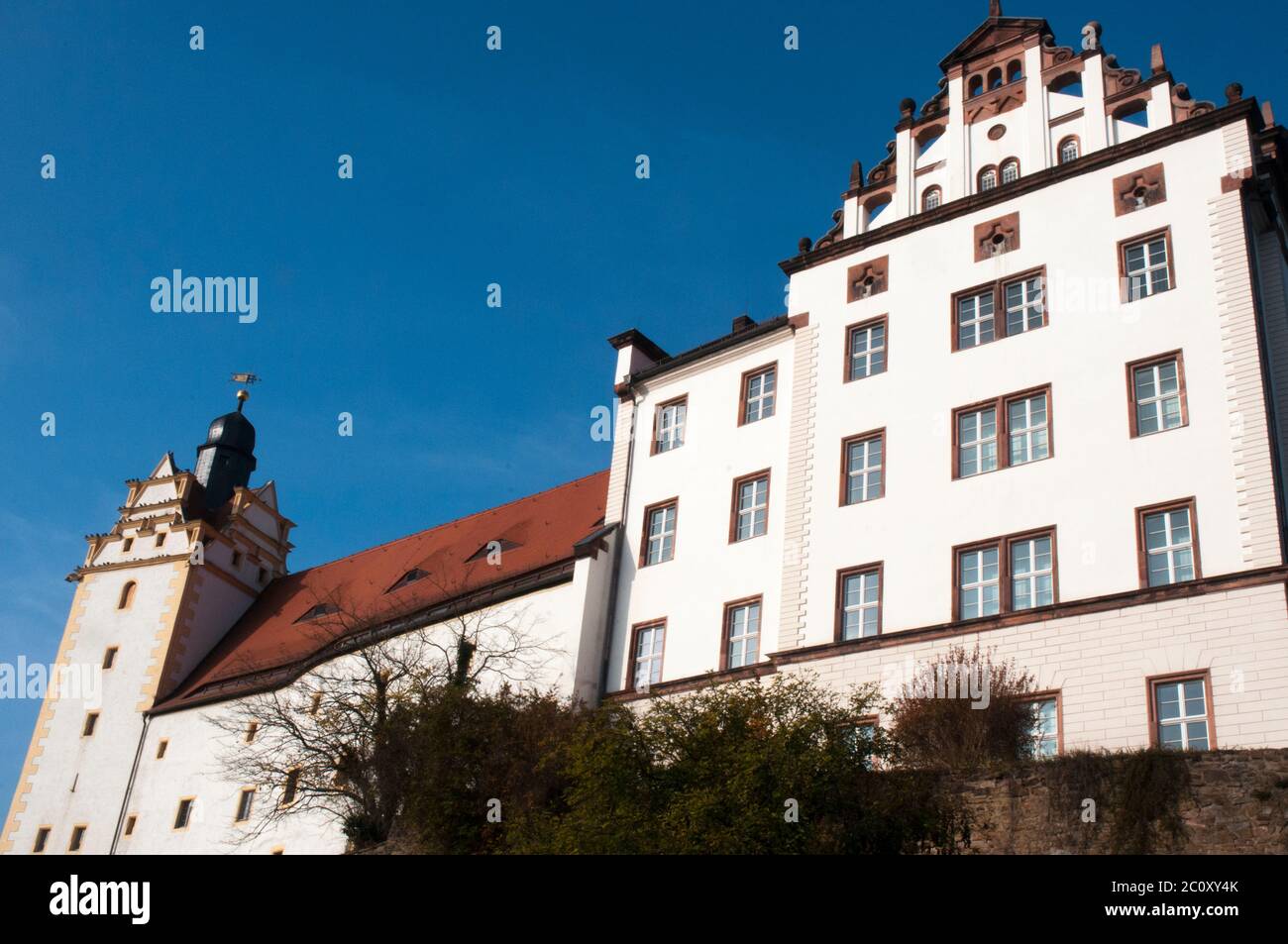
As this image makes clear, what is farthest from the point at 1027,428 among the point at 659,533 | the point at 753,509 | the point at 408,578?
the point at 408,578

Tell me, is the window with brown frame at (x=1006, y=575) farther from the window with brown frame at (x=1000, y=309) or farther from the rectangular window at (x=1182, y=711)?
the window with brown frame at (x=1000, y=309)

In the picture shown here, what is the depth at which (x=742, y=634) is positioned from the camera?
86.4ft

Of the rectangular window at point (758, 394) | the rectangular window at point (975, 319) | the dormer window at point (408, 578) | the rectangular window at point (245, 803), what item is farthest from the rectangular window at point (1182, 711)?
the rectangular window at point (245, 803)

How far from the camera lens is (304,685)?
3550cm

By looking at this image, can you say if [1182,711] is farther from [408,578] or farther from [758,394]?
[408,578]

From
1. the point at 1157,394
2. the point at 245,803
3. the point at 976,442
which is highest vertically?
the point at 1157,394

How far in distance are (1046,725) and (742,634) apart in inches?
275

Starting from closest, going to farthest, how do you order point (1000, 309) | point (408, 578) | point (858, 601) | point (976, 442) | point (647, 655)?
point (976, 442) < point (858, 601) < point (1000, 309) < point (647, 655) < point (408, 578)

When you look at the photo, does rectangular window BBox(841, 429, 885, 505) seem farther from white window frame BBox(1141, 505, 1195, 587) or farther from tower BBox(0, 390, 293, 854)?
tower BBox(0, 390, 293, 854)

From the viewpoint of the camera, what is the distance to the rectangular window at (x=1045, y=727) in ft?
67.1

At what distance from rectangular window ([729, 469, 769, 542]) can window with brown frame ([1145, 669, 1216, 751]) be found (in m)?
8.93

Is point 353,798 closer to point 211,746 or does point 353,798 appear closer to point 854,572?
point 854,572

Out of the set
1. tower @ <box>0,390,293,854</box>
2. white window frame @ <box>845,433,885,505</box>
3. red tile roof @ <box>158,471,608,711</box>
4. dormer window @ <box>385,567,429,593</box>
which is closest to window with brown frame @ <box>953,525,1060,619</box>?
white window frame @ <box>845,433,885,505</box>

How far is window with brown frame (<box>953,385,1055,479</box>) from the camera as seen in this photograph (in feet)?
77.0
